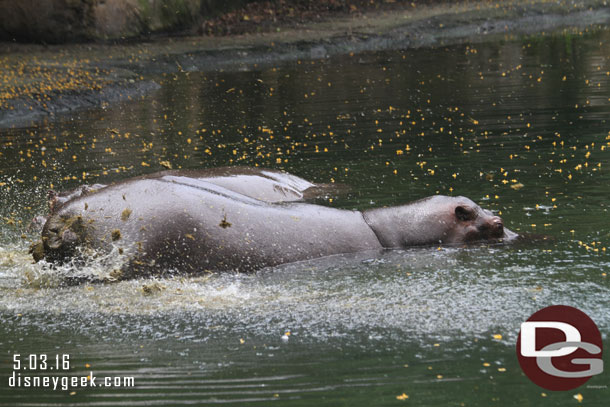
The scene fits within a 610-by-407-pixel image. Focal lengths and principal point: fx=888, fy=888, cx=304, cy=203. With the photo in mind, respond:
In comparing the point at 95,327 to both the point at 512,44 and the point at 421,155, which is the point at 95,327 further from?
the point at 512,44

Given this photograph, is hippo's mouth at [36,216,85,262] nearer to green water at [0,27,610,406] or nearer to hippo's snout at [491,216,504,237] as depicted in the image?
green water at [0,27,610,406]

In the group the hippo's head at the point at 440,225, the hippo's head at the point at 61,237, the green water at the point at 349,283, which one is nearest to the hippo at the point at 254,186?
the green water at the point at 349,283

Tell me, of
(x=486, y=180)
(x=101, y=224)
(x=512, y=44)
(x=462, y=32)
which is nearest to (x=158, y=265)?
(x=101, y=224)

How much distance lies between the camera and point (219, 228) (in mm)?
6223

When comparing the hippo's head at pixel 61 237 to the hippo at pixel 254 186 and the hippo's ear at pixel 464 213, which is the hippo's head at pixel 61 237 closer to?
the hippo at pixel 254 186

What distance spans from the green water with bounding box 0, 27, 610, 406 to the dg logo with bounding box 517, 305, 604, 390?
0.25 ft

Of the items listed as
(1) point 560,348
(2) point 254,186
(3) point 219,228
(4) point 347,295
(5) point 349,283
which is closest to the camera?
(1) point 560,348

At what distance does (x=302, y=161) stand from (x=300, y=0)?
17.7 meters

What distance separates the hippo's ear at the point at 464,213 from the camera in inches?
269

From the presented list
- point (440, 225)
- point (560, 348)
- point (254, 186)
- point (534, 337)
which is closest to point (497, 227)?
point (440, 225)

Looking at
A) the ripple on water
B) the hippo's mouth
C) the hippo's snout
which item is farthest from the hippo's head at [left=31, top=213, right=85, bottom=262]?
the hippo's snout

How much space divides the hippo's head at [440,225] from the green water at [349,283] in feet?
0.63

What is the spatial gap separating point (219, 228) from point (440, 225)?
5.81ft

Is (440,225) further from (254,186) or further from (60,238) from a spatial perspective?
(60,238)
